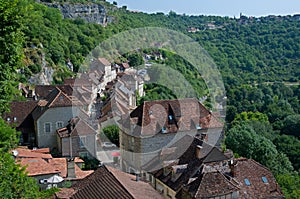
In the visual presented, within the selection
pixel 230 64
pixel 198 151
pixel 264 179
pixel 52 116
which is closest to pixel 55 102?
pixel 52 116

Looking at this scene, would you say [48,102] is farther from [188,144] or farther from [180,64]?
[180,64]

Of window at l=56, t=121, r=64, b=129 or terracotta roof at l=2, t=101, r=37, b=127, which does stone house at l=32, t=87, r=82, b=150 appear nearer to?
window at l=56, t=121, r=64, b=129

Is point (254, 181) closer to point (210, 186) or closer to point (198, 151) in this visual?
point (198, 151)

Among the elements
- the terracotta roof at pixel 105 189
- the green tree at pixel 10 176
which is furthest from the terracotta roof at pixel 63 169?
the green tree at pixel 10 176

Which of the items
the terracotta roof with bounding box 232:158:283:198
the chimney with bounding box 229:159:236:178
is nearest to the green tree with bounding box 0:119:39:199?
the chimney with bounding box 229:159:236:178

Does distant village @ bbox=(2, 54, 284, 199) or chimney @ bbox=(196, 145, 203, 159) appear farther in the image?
chimney @ bbox=(196, 145, 203, 159)

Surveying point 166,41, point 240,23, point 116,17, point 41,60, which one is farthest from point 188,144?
point 240,23

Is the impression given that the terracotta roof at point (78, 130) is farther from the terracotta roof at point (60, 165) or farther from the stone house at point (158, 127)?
the terracotta roof at point (60, 165)
